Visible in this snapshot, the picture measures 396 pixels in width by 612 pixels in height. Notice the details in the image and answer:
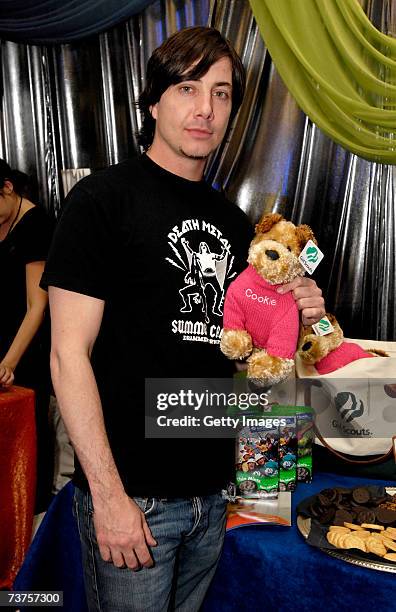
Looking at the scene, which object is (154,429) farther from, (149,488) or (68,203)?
(68,203)

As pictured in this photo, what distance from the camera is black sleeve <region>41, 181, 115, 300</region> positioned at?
964 millimetres

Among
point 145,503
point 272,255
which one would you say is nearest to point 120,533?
point 145,503

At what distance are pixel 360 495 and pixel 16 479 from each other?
122 centimetres

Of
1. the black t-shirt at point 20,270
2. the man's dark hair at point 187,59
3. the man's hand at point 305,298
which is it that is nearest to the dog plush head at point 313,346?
the man's hand at point 305,298

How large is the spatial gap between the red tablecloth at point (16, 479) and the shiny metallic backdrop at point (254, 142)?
1.07 meters

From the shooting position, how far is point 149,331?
1040 mm

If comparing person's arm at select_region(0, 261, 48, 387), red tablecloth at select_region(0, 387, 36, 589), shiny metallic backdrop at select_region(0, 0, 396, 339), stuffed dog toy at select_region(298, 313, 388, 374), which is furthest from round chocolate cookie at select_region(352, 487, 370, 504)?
person's arm at select_region(0, 261, 48, 387)

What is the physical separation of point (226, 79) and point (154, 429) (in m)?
0.71

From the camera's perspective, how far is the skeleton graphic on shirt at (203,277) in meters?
1.07

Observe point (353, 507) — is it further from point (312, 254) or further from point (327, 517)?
point (312, 254)

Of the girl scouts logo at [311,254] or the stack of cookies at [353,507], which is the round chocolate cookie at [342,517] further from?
the girl scouts logo at [311,254]

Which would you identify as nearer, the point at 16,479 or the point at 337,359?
the point at 337,359

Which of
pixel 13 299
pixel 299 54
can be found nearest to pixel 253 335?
pixel 299 54

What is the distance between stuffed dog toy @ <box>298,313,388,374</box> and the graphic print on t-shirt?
0.38 meters
